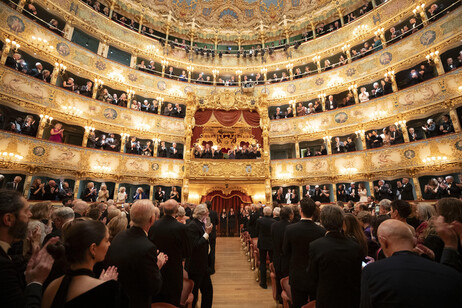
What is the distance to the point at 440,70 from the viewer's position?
10.4 m

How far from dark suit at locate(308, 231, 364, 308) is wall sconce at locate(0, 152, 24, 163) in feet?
39.3

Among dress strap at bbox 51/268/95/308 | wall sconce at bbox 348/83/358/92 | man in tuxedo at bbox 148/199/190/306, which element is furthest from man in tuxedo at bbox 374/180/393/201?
dress strap at bbox 51/268/95/308

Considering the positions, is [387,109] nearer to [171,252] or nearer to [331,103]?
[331,103]

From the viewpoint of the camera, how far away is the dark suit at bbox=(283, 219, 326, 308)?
104 inches

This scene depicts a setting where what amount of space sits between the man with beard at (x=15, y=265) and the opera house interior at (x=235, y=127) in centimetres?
68

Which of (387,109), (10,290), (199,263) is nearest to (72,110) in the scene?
(199,263)

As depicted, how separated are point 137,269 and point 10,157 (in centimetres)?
1079

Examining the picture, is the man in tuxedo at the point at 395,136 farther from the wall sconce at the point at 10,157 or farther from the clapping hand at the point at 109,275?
the wall sconce at the point at 10,157

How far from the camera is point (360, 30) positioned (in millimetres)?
14125

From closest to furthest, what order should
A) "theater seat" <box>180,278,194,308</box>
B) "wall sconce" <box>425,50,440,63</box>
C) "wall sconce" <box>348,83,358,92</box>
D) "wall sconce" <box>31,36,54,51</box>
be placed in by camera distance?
"theater seat" <box>180,278,194,308</box>, "wall sconce" <box>425,50,440,63</box>, "wall sconce" <box>31,36,54,51</box>, "wall sconce" <box>348,83,358,92</box>

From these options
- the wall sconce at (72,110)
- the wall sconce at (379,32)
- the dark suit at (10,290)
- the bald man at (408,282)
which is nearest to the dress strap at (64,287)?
the dark suit at (10,290)

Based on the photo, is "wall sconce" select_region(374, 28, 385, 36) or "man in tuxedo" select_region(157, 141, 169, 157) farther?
"man in tuxedo" select_region(157, 141, 169, 157)

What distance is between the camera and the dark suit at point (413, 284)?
1.14m

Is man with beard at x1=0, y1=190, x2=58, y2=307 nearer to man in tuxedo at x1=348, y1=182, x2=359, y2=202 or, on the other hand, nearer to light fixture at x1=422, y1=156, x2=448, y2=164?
man in tuxedo at x1=348, y1=182, x2=359, y2=202
